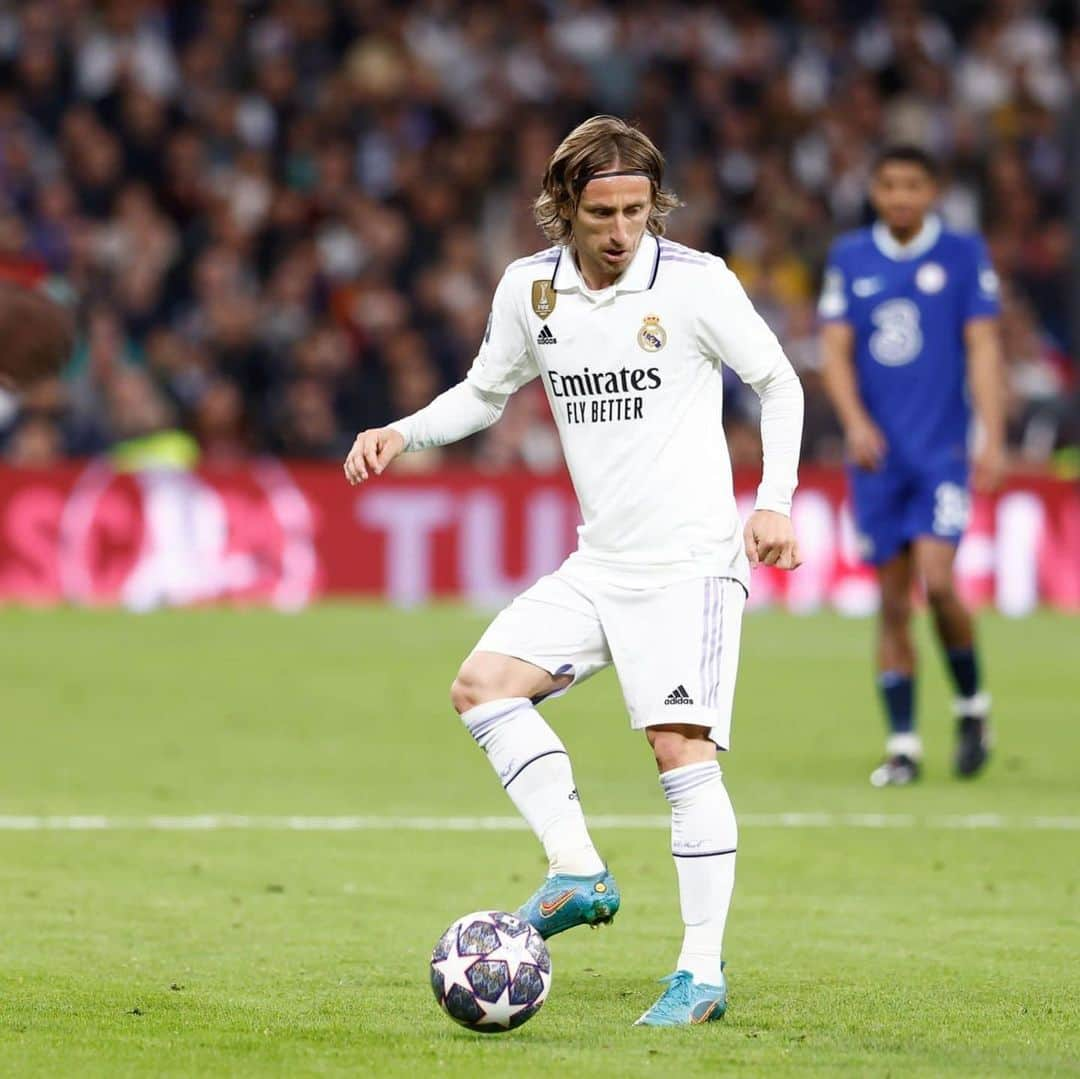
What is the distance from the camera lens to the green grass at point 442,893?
5219 millimetres

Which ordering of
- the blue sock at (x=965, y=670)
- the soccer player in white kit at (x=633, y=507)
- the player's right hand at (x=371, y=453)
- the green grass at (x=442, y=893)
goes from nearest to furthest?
the green grass at (x=442, y=893), the soccer player in white kit at (x=633, y=507), the player's right hand at (x=371, y=453), the blue sock at (x=965, y=670)

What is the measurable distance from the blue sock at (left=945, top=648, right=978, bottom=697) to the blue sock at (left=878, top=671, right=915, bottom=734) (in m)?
0.25

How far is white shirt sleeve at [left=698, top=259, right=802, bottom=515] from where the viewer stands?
227 inches

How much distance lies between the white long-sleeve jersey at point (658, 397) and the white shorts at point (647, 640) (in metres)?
0.06

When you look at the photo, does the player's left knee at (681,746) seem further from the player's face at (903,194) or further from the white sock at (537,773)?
the player's face at (903,194)

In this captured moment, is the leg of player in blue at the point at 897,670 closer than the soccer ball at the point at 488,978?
No

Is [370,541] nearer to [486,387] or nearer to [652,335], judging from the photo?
[486,387]

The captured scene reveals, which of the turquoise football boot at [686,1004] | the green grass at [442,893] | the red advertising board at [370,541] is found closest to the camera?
the green grass at [442,893]

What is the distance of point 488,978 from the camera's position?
17.5ft

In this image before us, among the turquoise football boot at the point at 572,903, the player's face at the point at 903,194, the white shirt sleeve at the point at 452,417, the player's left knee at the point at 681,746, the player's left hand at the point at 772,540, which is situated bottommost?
the turquoise football boot at the point at 572,903

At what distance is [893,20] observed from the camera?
24953 mm

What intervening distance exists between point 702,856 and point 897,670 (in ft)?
15.3

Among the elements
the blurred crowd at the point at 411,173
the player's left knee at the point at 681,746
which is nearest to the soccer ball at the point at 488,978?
the player's left knee at the point at 681,746

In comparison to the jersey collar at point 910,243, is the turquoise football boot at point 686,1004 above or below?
below
